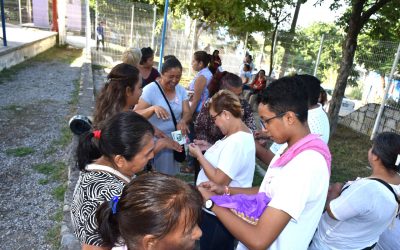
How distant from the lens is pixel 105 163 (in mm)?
1709

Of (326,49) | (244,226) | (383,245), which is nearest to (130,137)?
(244,226)

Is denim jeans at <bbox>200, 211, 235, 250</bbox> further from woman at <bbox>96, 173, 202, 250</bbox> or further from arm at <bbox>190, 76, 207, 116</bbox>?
arm at <bbox>190, 76, 207, 116</bbox>

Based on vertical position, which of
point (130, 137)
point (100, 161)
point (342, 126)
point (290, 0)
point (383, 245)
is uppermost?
point (290, 0)

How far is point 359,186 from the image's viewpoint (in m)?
1.92

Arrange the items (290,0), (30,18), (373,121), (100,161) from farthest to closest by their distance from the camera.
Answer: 1. (30,18)
2. (290,0)
3. (373,121)
4. (100,161)

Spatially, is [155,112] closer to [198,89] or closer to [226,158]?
[226,158]

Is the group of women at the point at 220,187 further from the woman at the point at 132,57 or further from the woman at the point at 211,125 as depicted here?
the woman at the point at 132,57

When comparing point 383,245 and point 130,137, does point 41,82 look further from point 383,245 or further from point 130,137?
point 383,245

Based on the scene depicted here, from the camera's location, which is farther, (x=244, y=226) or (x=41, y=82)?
(x=41, y=82)

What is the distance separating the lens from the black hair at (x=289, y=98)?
62.8 inches

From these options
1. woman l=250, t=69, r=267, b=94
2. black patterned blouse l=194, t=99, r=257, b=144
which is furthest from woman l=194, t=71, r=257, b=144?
woman l=250, t=69, r=267, b=94

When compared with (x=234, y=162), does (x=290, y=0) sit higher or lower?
higher

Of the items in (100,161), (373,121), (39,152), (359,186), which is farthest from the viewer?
(373,121)

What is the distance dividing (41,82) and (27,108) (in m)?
2.78
